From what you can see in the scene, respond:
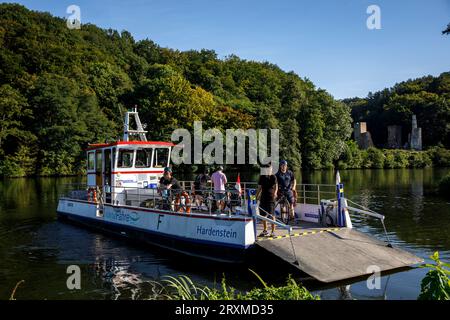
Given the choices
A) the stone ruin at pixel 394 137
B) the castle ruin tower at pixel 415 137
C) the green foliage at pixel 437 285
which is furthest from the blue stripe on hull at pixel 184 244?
the castle ruin tower at pixel 415 137

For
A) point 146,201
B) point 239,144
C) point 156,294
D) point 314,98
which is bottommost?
point 156,294

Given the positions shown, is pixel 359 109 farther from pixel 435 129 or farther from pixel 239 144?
pixel 239 144

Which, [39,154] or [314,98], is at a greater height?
[314,98]

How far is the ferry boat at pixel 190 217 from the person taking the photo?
1206cm

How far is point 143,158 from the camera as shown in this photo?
20.0m

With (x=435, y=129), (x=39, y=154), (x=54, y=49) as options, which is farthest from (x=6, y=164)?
(x=435, y=129)

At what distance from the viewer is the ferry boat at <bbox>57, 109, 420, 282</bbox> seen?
1206 centimetres

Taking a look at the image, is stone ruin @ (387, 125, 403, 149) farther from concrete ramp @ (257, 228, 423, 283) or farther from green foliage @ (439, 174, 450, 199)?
concrete ramp @ (257, 228, 423, 283)

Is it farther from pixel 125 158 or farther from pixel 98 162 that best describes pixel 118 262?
pixel 98 162

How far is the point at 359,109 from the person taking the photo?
134875mm

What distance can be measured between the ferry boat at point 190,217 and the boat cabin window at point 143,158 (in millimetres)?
44

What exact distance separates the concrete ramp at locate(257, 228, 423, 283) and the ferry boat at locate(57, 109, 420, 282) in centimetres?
3

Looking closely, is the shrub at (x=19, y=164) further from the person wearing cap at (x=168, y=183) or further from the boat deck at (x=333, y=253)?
the boat deck at (x=333, y=253)

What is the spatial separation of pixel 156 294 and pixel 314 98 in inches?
2913
